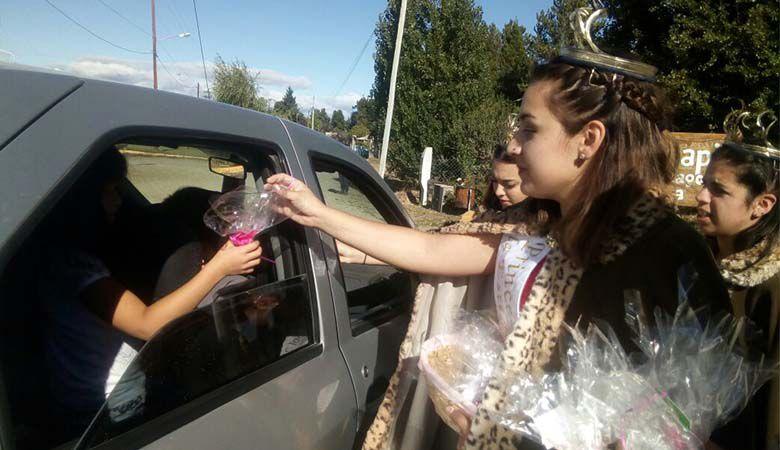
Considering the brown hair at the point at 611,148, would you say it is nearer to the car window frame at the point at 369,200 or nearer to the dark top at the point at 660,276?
the dark top at the point at 660,276

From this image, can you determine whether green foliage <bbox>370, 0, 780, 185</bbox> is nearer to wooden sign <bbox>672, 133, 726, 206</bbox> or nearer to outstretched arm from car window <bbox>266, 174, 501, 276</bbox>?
wooden sign <bbox>672, 133, 726, 206</bbox>

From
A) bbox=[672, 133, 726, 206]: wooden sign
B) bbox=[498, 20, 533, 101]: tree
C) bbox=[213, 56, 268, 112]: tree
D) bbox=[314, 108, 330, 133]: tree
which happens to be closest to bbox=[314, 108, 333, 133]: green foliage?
bbox=[314, 108, 330, 133]: tree

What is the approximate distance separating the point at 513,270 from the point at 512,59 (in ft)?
A: 76.4

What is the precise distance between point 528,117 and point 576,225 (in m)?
0.34

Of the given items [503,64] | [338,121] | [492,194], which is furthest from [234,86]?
[338,121]

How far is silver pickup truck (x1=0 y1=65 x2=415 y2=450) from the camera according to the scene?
0.98 m

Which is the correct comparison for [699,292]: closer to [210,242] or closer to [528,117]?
[528,117]

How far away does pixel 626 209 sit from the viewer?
129cm

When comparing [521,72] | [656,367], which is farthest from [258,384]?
[521,72]

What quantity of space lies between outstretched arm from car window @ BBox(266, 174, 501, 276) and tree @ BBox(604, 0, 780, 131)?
9.20 m

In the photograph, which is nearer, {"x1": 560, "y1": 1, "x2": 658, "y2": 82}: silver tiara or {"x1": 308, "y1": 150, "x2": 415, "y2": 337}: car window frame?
{"x1": 560, "y1": 1, "x2": 658, "y2": 82}: silver tiara

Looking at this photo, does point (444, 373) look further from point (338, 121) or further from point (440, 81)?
point (338, 121)

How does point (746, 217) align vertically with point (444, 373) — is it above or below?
above

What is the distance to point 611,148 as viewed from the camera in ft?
4.31
